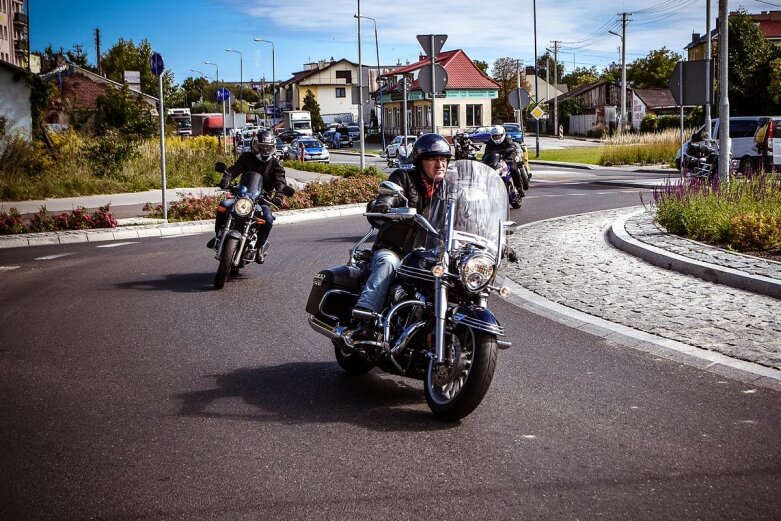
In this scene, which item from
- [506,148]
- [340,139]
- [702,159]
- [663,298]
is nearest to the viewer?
[663,298]

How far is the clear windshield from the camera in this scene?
5309 mm

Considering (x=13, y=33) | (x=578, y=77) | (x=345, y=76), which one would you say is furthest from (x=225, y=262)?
(x=578, y=77)

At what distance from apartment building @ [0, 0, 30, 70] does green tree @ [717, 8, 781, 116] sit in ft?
178

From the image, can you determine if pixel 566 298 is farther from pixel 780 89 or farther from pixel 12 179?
pixel 780 89

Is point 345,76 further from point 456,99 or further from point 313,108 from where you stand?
point 456,99

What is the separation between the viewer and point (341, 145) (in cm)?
8025

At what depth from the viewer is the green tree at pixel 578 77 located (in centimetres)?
14439

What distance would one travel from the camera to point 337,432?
5082mm

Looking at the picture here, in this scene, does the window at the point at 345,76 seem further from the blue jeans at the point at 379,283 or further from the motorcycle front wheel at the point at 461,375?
the motorcycle front wheel at the point at 461,375

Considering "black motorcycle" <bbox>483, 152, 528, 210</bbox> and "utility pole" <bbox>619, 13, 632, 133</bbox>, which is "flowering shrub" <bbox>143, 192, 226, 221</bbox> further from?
"utility pole" <bbox>619, 13, 632, 133</bbox>

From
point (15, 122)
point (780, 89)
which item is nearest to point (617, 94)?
point (780, 89)

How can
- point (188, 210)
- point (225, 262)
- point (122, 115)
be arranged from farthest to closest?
1. point (122, 115)
2. point (188, 210)
3. point (225, 262)

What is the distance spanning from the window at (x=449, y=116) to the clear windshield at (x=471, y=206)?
79.8 m

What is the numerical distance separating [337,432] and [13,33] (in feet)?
330
